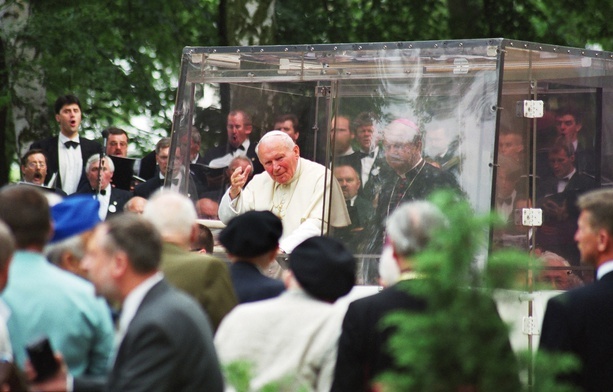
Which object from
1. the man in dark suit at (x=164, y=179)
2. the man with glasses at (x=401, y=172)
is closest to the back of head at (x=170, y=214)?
the man with glasses at (x=401, y=172)

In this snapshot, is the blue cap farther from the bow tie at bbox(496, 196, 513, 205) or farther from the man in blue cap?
the bow tie at bbox(496, 196, 513, 205)

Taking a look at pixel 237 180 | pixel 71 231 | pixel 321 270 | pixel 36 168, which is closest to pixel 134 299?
pixel 321 270

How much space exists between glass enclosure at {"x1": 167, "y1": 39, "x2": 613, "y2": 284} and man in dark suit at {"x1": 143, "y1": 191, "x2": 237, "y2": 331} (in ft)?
11.9

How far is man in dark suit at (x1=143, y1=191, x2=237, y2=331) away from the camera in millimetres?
6539

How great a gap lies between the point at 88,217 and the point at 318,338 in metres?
1.42

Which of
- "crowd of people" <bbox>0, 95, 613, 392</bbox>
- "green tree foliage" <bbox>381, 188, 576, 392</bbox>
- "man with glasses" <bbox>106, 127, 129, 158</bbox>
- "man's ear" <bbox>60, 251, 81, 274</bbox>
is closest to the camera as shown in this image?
"green tree foliage" <bbox>381, 188, 576, 392</bbox>

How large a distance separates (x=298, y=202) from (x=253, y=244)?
445cm

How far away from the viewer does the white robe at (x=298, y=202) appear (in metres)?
10.9

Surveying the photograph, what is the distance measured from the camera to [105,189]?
42.7ft

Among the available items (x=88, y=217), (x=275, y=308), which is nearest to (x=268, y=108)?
(x=88, y=217)

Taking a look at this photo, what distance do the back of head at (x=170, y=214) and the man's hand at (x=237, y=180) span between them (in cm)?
477

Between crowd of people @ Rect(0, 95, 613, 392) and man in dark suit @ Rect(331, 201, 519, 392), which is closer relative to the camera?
crowd of people @ Rect(0, 95, 613, 392)

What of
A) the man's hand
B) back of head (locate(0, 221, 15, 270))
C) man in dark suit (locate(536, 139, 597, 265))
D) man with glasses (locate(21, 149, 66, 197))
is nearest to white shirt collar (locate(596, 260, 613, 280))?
back of head (locate(0, 221, 15, 270))

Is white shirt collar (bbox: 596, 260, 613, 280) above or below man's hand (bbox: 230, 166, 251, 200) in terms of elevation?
below
